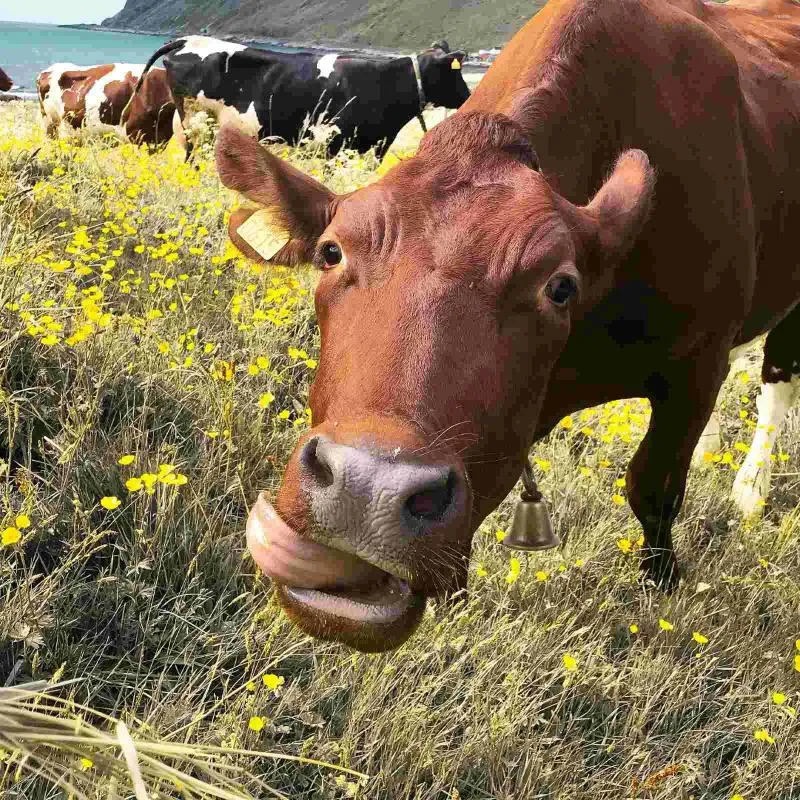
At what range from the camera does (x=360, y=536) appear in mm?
1553

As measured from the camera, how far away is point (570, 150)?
8.40ft

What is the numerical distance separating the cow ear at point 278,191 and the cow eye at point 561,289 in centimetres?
68

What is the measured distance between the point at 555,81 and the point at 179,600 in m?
1.88

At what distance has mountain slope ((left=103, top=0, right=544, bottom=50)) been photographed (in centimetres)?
12388

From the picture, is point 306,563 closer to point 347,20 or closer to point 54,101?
point 54,101

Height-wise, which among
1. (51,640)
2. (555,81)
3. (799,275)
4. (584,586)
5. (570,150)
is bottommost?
(584,586)

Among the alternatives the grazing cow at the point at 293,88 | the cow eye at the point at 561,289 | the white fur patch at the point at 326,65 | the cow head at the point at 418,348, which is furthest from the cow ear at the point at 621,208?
the white fur patch at the point at 326,65

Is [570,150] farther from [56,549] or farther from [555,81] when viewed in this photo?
[56,549]

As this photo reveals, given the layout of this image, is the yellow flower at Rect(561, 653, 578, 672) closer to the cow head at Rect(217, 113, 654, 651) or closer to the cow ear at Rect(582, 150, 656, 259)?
the cow head at Rect(217, 113, 654, 651)

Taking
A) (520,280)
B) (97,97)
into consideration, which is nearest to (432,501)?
(520,280)

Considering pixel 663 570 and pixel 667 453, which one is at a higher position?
pixel 667 453

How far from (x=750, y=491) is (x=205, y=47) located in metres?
9.44

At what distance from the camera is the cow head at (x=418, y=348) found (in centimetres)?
158

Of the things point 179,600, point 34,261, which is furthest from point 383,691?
point 34,261
